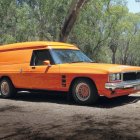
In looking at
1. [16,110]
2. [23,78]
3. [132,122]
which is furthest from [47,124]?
[23,78]

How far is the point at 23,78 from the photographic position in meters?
13.0

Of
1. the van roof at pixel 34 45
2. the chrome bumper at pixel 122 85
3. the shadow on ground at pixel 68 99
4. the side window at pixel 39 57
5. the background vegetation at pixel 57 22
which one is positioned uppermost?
the background vegetation at pixel 57 22

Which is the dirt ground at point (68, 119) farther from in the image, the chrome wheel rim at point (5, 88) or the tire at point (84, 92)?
the chrome wheel rim at point (5, 88)

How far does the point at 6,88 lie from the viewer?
45.0 feet

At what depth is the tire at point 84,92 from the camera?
437 inches

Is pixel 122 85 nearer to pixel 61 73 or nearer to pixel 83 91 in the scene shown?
pixel 83 91

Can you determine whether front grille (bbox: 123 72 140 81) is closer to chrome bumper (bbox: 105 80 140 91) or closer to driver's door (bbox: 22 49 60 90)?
chrome bumper (bbox: 105 80 140 91)

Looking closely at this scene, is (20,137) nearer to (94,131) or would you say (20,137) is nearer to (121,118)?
(94,131)

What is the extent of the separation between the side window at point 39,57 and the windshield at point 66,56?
23 centimetres

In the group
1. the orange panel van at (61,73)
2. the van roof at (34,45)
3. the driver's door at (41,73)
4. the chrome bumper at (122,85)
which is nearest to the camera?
the chrome bumper at (122,85)

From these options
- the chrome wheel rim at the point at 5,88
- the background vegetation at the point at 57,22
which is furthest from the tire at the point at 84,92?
the background vegetation at the point at 57,22

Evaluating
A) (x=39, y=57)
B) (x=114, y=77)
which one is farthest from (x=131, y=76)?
(x=39, y=57)

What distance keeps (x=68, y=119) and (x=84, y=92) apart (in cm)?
241

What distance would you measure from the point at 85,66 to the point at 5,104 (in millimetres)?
2730
